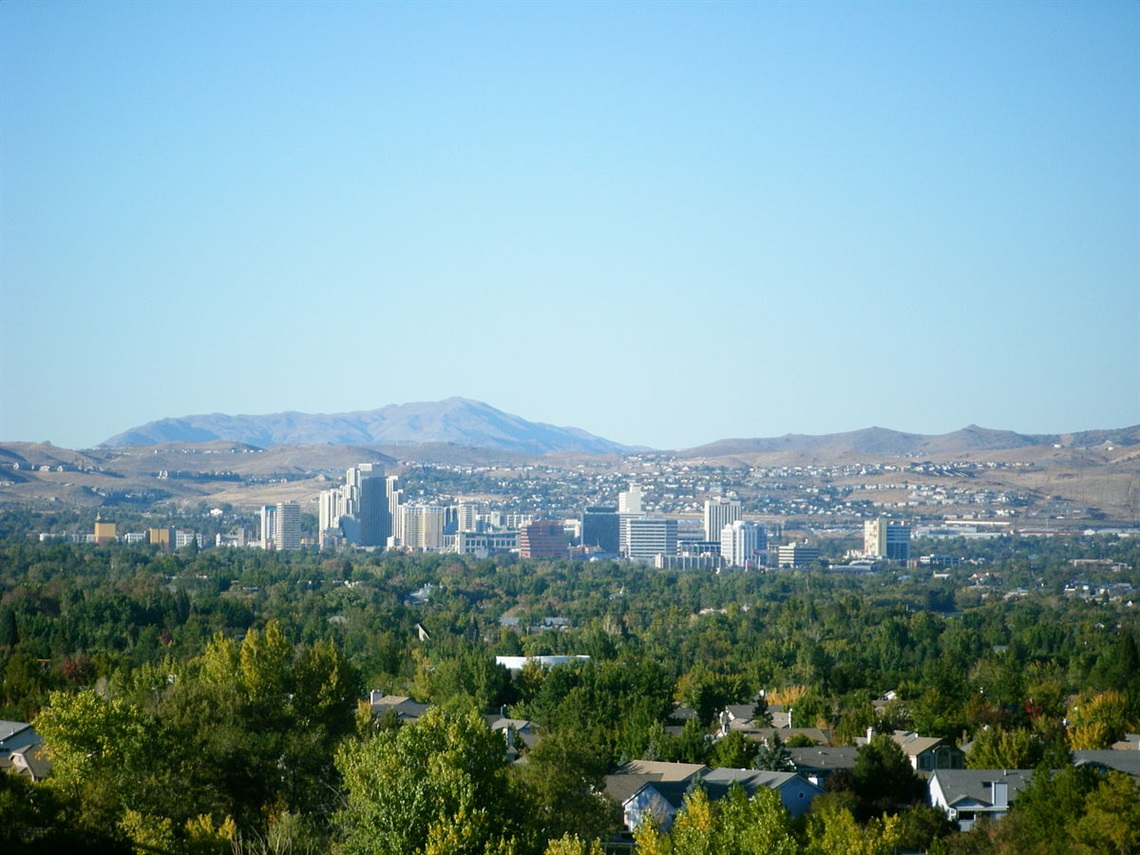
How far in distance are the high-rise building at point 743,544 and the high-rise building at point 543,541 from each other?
1734 centimetres

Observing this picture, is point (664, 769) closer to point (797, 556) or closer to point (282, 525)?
point (797, 556)

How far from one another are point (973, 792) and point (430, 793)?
16.8m

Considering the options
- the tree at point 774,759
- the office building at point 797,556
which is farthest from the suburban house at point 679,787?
the office building at point 797,556

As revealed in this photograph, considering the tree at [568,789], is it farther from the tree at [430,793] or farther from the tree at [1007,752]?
the tree at [1007,752]

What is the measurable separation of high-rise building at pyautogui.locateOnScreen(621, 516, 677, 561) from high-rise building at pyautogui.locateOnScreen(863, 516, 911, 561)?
21834 mm

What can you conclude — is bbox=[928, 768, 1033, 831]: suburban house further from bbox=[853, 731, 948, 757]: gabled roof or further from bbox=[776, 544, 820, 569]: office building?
bbox=[776, 544, 820, 569]: office building

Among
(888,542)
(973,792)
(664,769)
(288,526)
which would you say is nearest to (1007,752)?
(973,792)

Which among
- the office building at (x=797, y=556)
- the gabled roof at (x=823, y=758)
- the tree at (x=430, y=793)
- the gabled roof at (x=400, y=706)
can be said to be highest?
the tree at (x=430, y=793)

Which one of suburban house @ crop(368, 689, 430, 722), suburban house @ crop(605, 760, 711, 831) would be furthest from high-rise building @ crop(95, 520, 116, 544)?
suburban house @ crop(605, 760, 711, 831)

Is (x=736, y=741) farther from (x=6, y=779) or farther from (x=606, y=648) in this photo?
(x=606, y=648)

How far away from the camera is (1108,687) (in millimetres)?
59844

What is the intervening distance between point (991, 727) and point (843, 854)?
806 inches

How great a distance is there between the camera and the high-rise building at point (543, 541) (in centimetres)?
18088

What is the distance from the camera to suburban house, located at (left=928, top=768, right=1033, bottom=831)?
38062 millimetres
